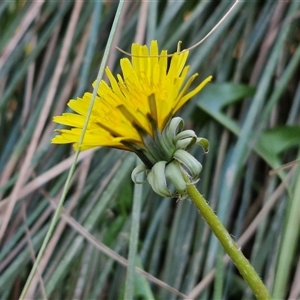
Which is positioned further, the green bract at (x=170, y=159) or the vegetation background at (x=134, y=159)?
the vegetation background at (x=134, y=159)

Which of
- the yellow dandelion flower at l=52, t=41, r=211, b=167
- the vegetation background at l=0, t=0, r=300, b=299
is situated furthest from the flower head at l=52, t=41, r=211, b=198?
the vegetation background at l=0, t=0, r=300, b=299

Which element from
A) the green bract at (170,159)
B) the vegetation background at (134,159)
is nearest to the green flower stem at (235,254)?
the green bract at (170,159)

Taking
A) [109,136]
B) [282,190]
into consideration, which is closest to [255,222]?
[282,190]

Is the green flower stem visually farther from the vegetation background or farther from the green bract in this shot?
the vegetation background

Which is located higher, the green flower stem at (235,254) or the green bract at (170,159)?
the green bract at (170,159)

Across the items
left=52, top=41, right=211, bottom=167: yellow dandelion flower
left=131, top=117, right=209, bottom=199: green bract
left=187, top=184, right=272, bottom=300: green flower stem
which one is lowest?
left=187, top=184, right=272, bottom=300: green flower stem

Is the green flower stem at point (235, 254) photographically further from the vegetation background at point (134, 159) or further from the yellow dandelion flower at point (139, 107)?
the vegetation background at point (134, 159)

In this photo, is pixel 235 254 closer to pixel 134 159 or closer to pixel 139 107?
pixel 139 107
